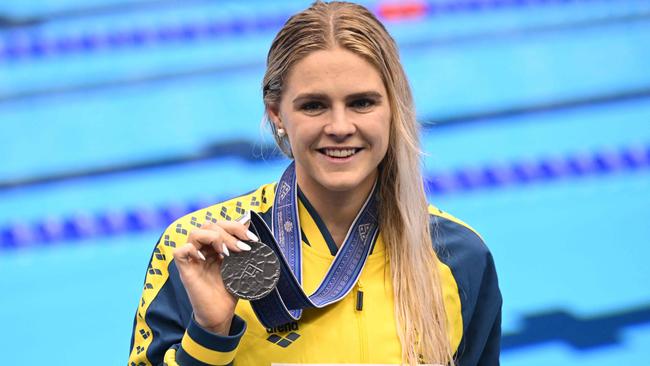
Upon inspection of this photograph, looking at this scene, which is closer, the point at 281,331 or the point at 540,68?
the point at 281,331

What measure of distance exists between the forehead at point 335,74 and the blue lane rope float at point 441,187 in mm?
2144

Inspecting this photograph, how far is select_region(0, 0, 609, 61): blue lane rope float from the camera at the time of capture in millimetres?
5652

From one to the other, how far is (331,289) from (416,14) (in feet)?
14.6

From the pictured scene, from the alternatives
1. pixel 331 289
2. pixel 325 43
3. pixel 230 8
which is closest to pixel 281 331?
pixel 331 289

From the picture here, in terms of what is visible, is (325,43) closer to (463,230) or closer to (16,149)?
(463,230)

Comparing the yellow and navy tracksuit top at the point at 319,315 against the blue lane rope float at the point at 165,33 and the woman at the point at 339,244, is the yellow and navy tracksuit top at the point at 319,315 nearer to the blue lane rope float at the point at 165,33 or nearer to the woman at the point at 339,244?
the woman at the point at 339,244

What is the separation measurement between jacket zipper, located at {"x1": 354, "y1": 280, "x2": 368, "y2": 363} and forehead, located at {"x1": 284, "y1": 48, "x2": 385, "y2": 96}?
31 cm

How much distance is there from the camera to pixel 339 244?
1768 millimetres

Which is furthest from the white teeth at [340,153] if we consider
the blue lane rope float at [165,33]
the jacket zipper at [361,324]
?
the blue lane rope float at [165,33]

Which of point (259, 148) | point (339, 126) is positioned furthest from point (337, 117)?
point (259, 148)

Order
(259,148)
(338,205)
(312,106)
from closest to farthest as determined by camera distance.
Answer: (312,106)
(338,205)
(259,148)

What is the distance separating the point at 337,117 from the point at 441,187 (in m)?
2.60

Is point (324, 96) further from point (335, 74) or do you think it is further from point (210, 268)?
point (210, 268)

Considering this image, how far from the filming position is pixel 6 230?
158 inches
